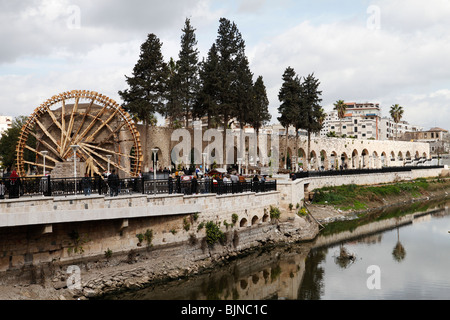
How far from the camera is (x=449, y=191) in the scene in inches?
2094

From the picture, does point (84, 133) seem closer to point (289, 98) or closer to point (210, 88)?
point (210, 88)

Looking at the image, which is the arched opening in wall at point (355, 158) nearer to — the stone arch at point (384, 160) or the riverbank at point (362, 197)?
the stone arch at point (384, 160)

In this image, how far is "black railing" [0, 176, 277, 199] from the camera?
43.6 ft

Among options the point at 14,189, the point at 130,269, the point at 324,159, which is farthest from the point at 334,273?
the point at 324,159

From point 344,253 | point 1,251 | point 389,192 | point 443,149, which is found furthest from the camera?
point 443,149

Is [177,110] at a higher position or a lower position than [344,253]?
higher

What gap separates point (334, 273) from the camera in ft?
60.0

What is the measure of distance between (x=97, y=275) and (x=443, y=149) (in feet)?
376

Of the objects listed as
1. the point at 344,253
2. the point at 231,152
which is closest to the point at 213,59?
the point at 231,152

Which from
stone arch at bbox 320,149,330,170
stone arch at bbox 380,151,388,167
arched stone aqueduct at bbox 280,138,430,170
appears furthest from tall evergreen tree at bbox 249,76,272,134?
stone arch at bbox 380,151,388,167

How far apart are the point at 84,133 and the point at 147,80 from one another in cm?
861

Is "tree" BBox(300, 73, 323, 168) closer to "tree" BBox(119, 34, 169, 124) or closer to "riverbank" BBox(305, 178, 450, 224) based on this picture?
"riverbank" BBox(305, 178, 450, 224)

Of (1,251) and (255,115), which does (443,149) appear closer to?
(255,115)

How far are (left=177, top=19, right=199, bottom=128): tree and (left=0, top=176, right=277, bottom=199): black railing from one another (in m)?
19.6
